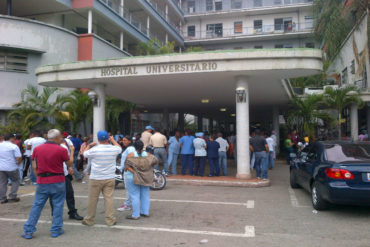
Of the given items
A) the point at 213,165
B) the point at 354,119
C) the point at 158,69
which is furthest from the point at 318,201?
the point at 354,119

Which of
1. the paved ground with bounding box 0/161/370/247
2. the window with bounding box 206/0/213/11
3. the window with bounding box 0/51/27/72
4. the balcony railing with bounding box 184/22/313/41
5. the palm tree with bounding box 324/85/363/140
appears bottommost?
the paved ground with bounding box 0/161/370/247

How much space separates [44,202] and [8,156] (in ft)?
10.0

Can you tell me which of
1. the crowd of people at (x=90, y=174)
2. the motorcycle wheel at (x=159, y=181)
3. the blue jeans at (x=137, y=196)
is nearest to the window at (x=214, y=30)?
the motorcycle wheel at (x=159, y=181)

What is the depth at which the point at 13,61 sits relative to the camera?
16.1 metres

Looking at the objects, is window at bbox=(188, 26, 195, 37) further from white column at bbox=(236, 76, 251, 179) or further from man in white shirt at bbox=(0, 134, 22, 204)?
man in white shirt at bbox=(0, 134, 22, 204)

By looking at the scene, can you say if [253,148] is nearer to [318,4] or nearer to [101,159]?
[101,159]

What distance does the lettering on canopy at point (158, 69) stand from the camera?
30.4ft

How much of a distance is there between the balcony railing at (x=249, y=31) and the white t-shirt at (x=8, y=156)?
31.8 meters

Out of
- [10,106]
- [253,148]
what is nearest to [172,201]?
[253,148]

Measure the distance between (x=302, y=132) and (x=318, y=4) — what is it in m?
7.23

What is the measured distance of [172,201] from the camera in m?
7.39

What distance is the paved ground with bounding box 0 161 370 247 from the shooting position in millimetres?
4672

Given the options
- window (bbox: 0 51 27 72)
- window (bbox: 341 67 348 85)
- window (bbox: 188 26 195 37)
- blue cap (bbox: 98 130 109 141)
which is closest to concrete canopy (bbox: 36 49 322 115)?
blue cap (bbox: 98 130 109 141)

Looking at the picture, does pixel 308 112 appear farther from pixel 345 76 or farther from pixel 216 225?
pixel 216 225
